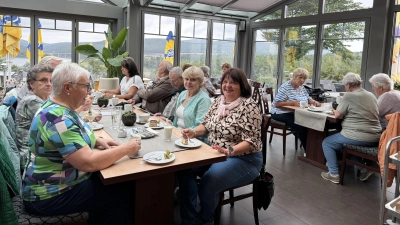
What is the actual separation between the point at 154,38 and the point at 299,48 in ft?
12.7

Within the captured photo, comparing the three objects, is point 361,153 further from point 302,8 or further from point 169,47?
point 169,47

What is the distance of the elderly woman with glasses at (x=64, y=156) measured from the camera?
5.14ft

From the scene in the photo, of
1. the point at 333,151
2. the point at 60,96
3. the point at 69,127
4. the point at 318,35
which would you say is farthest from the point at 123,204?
the point at 318,35

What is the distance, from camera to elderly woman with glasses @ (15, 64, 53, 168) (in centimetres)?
226

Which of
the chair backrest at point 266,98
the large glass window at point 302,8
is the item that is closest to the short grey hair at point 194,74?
the chair backrest at point 266,98

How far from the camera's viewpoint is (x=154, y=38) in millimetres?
8117

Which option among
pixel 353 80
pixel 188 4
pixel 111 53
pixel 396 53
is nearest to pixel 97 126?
pixel 353 80

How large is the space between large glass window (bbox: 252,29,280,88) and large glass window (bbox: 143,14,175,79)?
268 centimetres

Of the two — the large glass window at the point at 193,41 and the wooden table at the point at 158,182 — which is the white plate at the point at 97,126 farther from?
the large glass window at the point at 193,41

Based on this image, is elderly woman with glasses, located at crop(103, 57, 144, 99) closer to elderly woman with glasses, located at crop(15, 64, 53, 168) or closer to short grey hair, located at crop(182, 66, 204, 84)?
short grey hair, located at crop(182, 66, 204, 84)

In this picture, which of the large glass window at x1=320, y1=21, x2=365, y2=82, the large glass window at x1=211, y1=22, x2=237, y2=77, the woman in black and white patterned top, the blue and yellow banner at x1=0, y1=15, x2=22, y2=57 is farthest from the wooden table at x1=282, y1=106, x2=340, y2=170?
the blue and yellow banner at x1=0, y1=15, x2=22, y2=57

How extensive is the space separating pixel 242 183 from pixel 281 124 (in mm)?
2634

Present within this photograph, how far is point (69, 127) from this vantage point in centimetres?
157

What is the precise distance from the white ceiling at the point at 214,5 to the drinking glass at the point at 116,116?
547 centimetres
